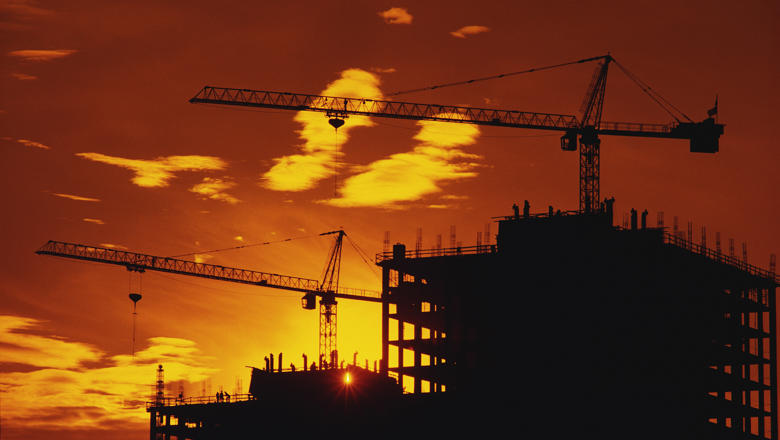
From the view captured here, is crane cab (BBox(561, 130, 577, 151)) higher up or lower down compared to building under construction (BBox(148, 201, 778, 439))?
higher up

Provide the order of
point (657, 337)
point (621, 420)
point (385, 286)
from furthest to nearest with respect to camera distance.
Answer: point (385, 286)
point (657, 337)
point (621, 420)

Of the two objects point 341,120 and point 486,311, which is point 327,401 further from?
point 341,120

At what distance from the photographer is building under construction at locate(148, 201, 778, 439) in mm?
115188

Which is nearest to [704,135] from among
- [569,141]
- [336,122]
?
[569,141]

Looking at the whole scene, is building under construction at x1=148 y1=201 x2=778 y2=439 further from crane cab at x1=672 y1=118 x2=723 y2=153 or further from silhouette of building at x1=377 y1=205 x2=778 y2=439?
crane cab at x1=672 y1=118 x2=723 y2=153

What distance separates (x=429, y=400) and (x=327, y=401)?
10803mm

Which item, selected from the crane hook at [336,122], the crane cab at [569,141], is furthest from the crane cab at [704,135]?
the crane hook at [336,122]

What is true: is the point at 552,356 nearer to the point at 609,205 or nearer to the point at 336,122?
the point at 609,205

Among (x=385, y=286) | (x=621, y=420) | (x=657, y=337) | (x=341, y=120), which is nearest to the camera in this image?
(x=621, y=420)

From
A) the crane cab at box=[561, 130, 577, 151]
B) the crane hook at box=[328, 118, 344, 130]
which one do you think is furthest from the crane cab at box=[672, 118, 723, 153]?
the crane hook at box=[328, 118, 344, 130]

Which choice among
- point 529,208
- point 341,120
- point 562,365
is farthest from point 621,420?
point 341,120

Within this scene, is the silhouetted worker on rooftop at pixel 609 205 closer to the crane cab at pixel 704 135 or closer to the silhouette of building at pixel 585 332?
the silhouette of building at pixel 585 332

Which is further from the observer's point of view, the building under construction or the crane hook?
the crane hook

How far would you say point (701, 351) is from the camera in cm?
12975
